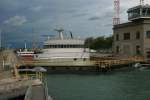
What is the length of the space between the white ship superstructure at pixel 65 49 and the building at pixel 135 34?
2265 centimetres

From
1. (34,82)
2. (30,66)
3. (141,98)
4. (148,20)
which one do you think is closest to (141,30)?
(148,20)

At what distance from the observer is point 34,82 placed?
935 inches

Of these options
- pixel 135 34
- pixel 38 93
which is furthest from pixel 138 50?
pixel 38 93

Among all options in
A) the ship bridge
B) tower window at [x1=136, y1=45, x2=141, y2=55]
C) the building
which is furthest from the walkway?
the ship bridge

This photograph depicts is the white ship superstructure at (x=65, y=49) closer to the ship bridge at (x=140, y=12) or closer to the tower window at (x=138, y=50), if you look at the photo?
the tower window at (x=138, y=50)

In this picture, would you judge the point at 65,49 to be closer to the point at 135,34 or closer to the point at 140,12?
the point at 135,34

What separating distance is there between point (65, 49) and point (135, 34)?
1157 inches

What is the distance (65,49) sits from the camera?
222 feet

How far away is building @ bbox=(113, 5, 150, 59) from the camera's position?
84875 mm

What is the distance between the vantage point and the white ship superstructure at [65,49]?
6750 centimetres

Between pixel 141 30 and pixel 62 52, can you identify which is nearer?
pixel 62 52

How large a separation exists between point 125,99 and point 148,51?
54.9 m

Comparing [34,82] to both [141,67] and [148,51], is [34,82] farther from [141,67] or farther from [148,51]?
[148,51]

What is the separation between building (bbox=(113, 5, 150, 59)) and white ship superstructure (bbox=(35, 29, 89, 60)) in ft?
74.3
